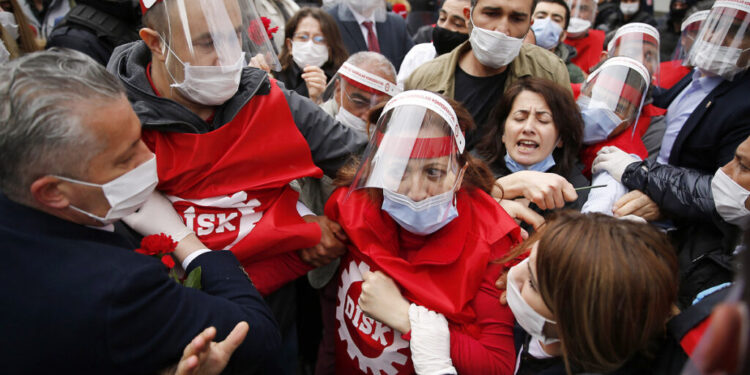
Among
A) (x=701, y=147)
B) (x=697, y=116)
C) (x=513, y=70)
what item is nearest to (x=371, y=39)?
(x=513, y=70)

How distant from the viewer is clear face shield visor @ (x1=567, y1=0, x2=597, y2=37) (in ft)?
17.6

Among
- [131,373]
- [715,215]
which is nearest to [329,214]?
[131,373]

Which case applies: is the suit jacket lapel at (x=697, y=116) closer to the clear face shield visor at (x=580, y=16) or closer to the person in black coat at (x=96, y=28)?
the clear face shield visor at (x=580, y=16)

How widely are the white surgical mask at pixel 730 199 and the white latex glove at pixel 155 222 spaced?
253cm

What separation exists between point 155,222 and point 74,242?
1.74 feet

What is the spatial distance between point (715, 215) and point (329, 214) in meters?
1.99

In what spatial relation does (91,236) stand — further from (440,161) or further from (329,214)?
(440,161)

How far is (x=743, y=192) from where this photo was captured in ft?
7.08

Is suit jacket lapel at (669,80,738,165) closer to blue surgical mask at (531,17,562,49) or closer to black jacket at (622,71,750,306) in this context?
black jacket at (622,71,750,306)

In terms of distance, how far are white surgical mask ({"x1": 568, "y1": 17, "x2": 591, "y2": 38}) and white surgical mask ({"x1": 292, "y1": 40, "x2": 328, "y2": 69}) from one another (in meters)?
3.15

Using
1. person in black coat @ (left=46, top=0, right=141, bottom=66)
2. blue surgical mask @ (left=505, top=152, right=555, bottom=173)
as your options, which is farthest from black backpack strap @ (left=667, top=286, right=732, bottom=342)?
person in black coat @ (left=46, top=0, right=141, bottom=66)

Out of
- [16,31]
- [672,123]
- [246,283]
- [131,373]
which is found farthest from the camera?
[16,31]

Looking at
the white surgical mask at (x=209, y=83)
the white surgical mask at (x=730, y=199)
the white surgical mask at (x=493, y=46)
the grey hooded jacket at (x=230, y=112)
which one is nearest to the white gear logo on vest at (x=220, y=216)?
the grey hooded jacket at (x=230, y=112)

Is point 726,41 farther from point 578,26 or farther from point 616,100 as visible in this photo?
point 578,26
